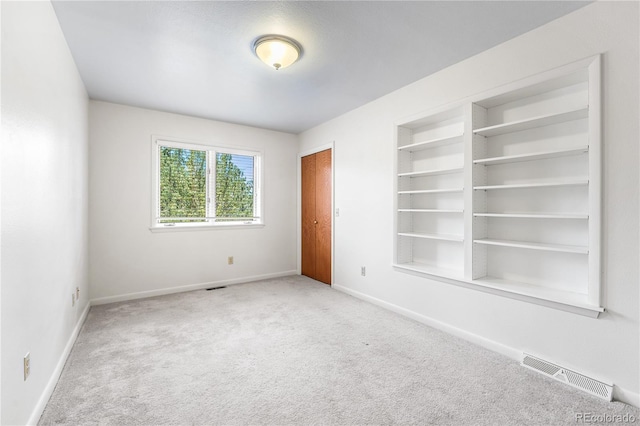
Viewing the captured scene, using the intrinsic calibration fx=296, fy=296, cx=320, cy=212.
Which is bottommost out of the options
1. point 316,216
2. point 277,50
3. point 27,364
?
point 27,364

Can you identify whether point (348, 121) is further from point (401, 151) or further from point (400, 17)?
point (400, 17)

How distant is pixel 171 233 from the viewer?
415 cm

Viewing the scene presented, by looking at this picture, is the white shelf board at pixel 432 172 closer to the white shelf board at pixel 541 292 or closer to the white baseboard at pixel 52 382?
the white shelf board at pixel 541 292

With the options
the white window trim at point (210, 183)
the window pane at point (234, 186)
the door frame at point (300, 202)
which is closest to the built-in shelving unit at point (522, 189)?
the door frame at point (300, 202)

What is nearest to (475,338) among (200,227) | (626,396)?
(626,396)

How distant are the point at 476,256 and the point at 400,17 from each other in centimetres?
202

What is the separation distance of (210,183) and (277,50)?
2623mm

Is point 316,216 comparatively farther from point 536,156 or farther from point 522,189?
point 536,156

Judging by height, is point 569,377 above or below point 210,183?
below

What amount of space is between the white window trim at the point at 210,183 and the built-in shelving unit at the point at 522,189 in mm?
2567

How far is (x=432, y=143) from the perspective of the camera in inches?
119

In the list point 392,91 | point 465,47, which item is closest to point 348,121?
point 392,91

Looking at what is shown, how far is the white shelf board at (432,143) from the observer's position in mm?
2810

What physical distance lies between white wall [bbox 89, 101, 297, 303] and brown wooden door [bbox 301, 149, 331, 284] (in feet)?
2.06
